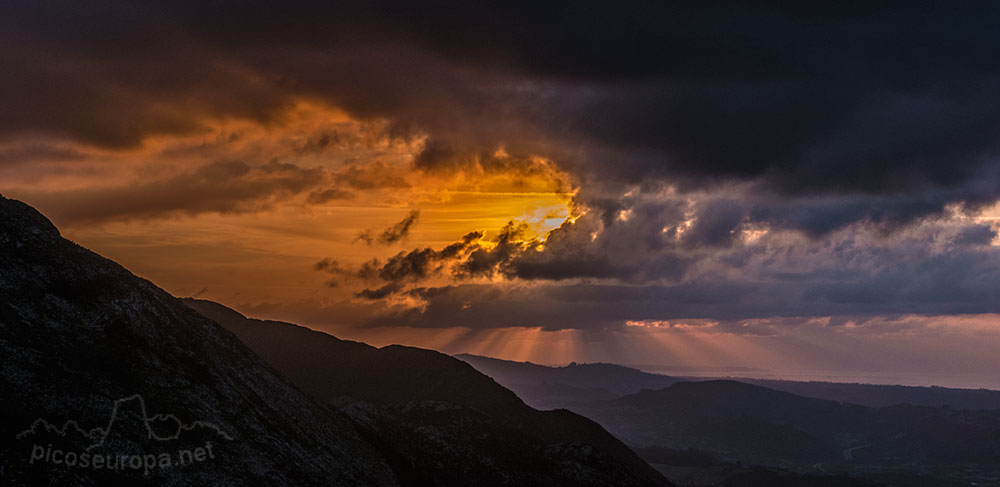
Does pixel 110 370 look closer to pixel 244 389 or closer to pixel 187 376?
pixel 187 376

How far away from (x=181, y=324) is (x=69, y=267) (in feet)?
73.4

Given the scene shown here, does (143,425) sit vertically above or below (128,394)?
below

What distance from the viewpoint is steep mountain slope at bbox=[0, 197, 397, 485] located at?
97.1m

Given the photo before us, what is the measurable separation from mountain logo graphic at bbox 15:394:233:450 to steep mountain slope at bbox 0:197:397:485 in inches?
8.0

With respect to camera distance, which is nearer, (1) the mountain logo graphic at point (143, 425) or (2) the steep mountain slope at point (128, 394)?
(1) the mountain logo graphic at point (143, 425)

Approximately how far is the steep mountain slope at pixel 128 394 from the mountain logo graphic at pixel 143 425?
20 centimetres

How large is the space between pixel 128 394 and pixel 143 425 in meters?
7.16

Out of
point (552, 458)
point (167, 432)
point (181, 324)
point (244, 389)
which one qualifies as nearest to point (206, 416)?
point (167, 432)

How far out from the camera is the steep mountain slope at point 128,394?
318ft

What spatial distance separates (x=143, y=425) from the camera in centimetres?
10844

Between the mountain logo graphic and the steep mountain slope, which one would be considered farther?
the steep mountain slope

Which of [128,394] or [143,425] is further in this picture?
[128,394]

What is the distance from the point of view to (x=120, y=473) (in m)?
96.7

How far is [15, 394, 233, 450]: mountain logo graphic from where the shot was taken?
9588 cm
